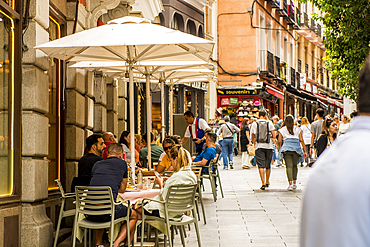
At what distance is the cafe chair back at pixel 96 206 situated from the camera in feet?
20.5

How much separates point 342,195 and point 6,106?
A: 5.64m

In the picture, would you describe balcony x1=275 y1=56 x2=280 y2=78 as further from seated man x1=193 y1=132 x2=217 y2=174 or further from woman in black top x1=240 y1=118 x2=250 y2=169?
seated man x1=193 y1=132 x2=217 y2=174

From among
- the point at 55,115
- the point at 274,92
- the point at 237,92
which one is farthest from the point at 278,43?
the point at 55,115

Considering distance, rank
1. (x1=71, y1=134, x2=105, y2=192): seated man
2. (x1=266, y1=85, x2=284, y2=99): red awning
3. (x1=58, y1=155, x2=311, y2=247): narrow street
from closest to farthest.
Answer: (x1=71, y1=134, x2=105, y2=192): seated man
(x1=58, y1=155, x2=311, y2=247): narrow street
(x1=266, y1=85, x2=284, y2=99): red awning

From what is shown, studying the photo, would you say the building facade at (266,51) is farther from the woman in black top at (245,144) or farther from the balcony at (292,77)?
the woman in black top at (245,144)

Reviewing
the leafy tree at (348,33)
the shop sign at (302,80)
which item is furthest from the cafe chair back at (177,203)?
the shop sign at (302,80)

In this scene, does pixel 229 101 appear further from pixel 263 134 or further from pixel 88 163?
pixel 88 163

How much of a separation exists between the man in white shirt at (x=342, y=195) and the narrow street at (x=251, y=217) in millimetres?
5781

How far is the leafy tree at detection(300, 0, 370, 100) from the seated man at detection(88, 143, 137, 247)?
936 cm

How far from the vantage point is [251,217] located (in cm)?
945

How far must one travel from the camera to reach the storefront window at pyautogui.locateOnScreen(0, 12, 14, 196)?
21.1ft

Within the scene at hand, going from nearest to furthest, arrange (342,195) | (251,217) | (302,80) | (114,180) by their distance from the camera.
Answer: (342,195), (114,180), (251,217), (302,80)

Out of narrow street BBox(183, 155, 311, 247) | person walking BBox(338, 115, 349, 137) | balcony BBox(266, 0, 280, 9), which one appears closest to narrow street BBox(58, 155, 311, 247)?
narrow street BBox(183, 155, 311, 247)

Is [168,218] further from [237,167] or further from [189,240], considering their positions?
[237,167]
